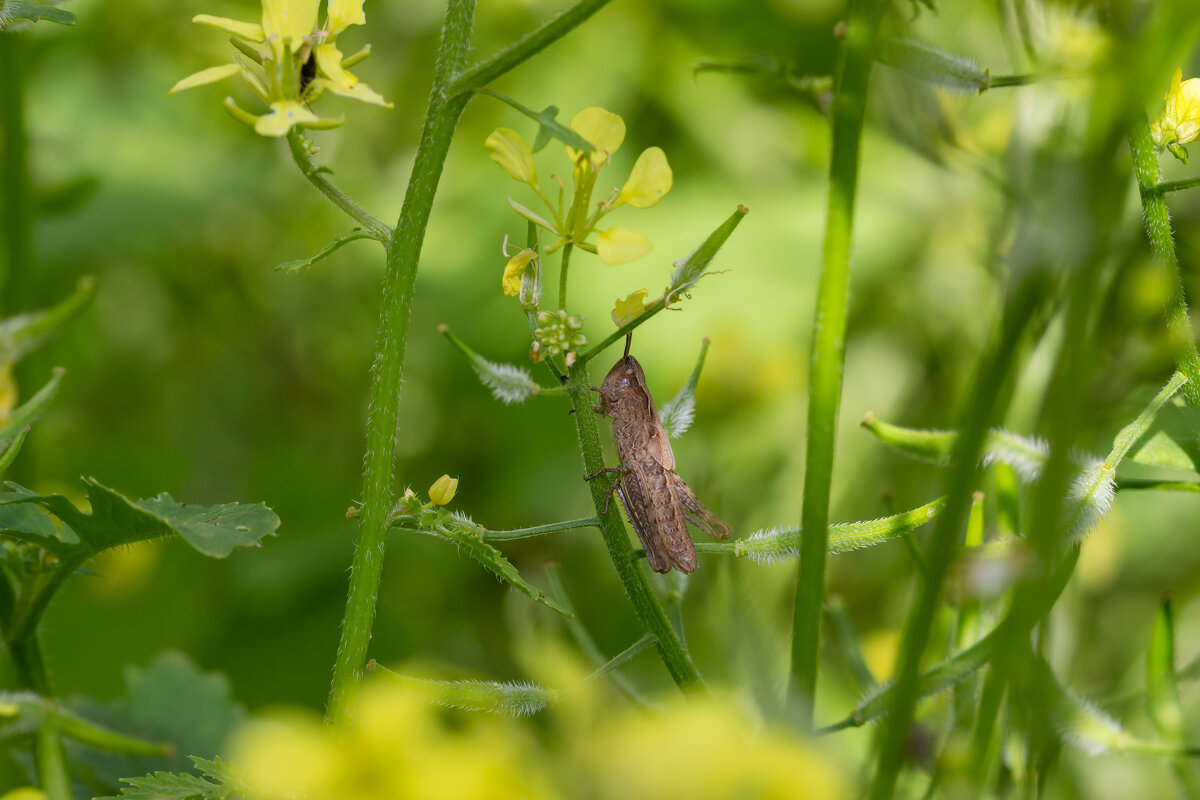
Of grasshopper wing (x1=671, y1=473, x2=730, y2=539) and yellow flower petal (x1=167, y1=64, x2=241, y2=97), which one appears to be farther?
grasshopper wing (x1=671, y1=473, x2=730, y2=539)

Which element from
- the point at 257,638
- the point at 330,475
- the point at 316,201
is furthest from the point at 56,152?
the point at 257,638

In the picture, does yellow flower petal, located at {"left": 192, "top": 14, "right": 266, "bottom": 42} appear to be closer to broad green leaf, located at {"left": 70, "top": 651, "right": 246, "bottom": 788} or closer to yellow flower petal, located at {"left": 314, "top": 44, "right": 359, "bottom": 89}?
yellow flower petal, located at {"left": 314, "top": 44, "right": 359, "bottom": 89}

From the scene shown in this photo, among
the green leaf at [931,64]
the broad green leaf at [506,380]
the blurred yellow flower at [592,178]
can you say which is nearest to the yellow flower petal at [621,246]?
the blurred yellow flower at [592,178]

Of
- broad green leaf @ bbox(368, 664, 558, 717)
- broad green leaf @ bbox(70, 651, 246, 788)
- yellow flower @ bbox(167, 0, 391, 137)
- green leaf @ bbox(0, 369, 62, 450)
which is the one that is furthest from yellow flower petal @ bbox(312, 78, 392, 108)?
broad green leaf @ bbox(70, 651, 246, 788)

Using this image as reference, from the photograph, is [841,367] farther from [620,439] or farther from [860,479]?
[860,479]

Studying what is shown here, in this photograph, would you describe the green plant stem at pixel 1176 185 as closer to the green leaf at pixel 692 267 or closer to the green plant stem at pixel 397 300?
the green leaf at pixel 692 267
